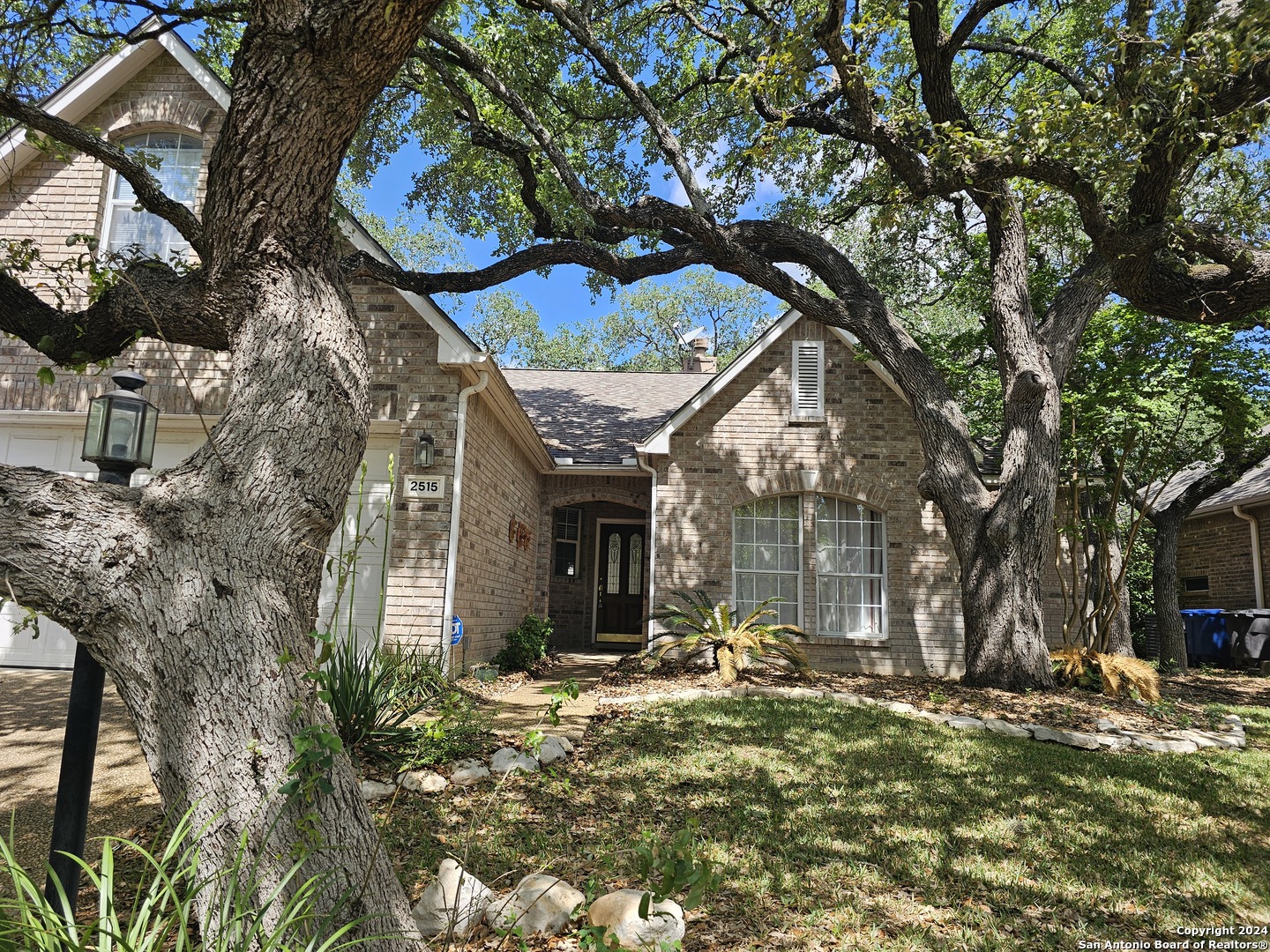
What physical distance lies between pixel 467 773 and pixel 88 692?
222 cm

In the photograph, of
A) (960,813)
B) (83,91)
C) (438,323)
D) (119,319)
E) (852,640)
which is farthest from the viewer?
(852,640)

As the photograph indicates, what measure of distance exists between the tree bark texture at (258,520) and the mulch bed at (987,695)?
5.50m

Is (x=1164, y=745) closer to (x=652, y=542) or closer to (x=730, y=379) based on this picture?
(x=652, y=542)

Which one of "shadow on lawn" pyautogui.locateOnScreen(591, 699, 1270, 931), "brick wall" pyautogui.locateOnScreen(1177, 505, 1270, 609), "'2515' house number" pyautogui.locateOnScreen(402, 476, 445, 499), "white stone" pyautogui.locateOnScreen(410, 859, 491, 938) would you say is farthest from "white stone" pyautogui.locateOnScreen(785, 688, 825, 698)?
"brick wall" pyautogui.locateOnScreen(1177, 505, 1270, 609)

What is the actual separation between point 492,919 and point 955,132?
6397 mm

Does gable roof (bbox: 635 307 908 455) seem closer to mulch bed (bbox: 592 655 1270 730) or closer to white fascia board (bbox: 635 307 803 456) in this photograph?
white fascia board (bbox: 635 307 803 456)

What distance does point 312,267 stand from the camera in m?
2.91

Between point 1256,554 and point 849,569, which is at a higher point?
point 1256,554

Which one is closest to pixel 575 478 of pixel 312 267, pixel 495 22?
pixel 495 22

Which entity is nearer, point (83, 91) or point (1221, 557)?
point (83, 91)

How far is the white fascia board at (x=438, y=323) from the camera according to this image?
798cm

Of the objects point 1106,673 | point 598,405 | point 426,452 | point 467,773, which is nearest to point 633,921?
point 467,773

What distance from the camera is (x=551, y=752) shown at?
5.02m

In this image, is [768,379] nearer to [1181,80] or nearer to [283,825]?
[1181,80]
